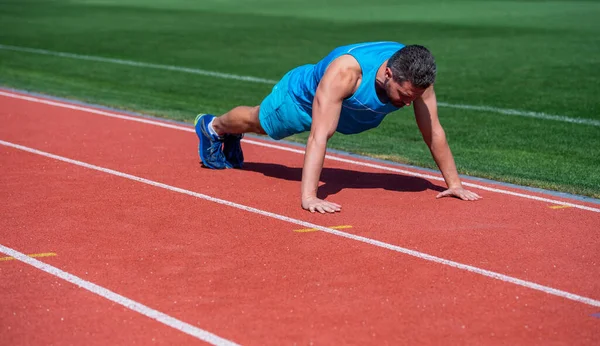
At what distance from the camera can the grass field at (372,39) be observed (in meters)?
11.3

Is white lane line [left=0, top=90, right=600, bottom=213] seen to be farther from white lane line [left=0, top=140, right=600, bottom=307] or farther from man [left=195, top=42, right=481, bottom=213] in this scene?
white lane line [left=0, top=140, right=600, bottom=307]

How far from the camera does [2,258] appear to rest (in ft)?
21.2

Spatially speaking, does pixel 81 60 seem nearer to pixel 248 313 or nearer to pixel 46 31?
pixel 46 31

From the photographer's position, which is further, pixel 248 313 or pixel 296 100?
pixel 296 100

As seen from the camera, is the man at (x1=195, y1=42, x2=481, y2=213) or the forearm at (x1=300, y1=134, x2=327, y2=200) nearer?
the man at (x1=195, y1=42, x2=481, y2=213)

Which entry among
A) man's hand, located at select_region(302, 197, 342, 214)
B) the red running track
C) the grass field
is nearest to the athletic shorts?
the red running track

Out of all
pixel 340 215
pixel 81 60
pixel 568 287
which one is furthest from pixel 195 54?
pixel 568 287

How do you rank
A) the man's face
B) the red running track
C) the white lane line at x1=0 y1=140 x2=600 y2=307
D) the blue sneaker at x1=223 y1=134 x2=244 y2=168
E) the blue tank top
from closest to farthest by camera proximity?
the red running track
the white lane line at x1=0 y1=140 x2=600 y2=307
the man's face
the blue tank top
the blue sneaker at x1=223 y1=134 x2=244 y2=168

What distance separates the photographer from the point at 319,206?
25.3 ft

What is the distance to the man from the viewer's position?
7457 mm

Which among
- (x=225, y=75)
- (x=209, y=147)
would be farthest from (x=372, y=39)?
(x=209, y=147)

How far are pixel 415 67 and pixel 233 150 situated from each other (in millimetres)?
2791

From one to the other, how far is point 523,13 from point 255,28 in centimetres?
1083

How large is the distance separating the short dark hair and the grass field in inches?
89.1
